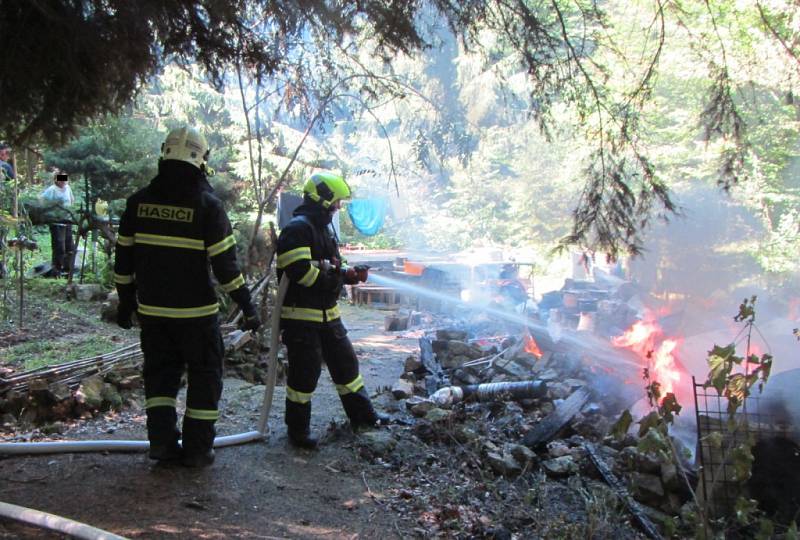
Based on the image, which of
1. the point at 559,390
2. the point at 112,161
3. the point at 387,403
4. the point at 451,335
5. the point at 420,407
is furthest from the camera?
the point at 112,161

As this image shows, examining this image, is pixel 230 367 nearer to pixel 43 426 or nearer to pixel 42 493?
pixel 43 426

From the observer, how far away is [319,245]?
444 cm

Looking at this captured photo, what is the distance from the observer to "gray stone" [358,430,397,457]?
433 centimetres

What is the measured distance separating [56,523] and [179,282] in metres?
1.45

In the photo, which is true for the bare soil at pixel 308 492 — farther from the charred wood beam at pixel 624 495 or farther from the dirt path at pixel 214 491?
the charred wood beam at pixel 624 495

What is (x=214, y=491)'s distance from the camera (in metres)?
3.48

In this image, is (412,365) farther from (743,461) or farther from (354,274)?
(743,461)

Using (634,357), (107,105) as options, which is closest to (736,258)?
(634,357)

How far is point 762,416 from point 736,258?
12479mm

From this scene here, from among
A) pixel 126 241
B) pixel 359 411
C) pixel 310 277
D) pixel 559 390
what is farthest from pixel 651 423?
pixel 559 390

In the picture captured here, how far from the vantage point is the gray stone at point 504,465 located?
437 centimetres

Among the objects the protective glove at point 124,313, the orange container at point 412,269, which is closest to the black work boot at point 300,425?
the protective glove at point 124,313

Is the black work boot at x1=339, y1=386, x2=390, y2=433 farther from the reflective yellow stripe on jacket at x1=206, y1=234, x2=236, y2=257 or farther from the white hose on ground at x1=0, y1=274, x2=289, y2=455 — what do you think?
the reflective yellow stripe on jacket at x1=206, y1=234, x2=236, y2=257

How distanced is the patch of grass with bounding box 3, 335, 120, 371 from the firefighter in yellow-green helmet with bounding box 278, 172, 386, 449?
263 centimetres
